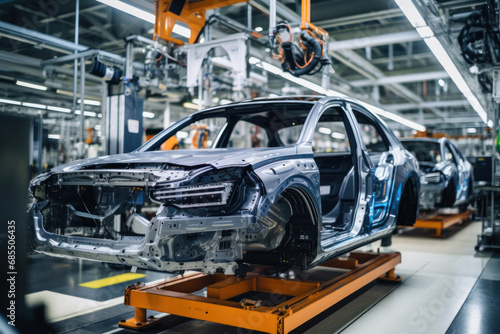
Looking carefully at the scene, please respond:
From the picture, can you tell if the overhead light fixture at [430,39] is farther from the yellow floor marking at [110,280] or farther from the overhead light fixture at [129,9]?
the yellow floor marking at [110,280]

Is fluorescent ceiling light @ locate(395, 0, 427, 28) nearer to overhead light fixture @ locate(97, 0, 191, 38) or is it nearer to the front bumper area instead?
overhead light fixture @ locate(97, 0, 191, 38)

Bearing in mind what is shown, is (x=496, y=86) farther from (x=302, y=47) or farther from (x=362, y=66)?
(x=362, y=66)

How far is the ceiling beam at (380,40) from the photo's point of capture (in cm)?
927

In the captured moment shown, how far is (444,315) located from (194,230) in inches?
96.1

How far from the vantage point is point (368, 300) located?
158 inches

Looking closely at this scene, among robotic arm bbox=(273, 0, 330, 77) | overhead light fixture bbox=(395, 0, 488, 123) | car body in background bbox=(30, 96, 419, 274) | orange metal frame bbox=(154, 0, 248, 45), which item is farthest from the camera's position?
overhead light fixture bbox=(395, 0, 488, 123)

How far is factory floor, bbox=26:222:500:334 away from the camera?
3295 mm

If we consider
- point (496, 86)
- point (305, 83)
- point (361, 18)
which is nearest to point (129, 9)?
point (361, 18)

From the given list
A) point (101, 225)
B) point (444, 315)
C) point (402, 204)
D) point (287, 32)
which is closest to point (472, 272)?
point (402, 204)

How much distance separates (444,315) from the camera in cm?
350

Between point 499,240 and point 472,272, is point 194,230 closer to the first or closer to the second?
point 472,272

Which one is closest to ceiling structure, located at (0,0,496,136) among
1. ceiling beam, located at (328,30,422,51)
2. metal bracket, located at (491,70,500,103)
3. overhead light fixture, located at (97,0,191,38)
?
ceiling beam, located at (328,30,422,51)

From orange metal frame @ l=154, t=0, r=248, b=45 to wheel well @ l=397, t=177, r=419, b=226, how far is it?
3224mm

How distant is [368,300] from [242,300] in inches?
65.4
